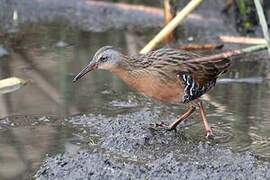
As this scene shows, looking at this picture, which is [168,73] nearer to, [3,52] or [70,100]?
[70,100]

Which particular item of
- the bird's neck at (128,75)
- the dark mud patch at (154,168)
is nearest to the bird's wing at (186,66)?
the bird's neck at (128,75)

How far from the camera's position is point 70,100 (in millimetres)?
7238

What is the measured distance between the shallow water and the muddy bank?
19cm

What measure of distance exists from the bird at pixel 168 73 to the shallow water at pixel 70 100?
1.14ft

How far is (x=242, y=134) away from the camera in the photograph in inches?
246

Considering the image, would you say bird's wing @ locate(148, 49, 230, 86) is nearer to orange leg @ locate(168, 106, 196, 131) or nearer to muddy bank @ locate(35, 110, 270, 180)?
orange leg @ locate(168, 106, 196, 131)

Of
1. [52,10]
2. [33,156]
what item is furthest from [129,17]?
[33,156]

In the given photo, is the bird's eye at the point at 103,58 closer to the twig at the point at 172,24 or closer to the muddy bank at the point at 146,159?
the muddy bank at the point at 146,159

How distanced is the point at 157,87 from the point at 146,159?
2.45ft

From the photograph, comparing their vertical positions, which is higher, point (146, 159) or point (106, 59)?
point (106, 59)

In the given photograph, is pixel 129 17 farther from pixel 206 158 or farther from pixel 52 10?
pixel 206 158

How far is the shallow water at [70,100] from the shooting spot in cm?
599

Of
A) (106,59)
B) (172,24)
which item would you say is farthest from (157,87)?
(172,24)

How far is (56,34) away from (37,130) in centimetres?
367
